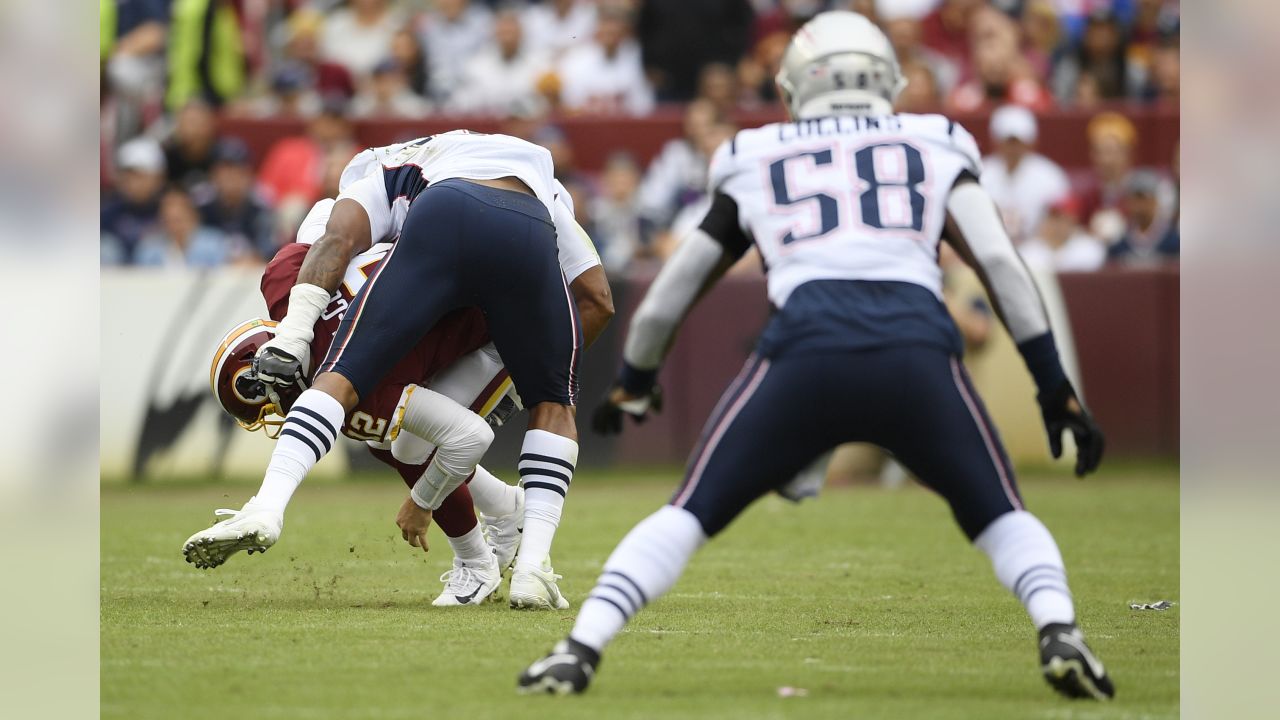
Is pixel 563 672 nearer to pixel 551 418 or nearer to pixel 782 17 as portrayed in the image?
pixel 551 418

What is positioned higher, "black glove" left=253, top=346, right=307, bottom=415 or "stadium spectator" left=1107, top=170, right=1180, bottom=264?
"stadium spectator" left=1107, top=170, right=1180, bottom=264

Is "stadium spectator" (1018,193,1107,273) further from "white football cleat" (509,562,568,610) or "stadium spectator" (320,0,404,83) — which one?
"white football cleat" (509,562,568,610)

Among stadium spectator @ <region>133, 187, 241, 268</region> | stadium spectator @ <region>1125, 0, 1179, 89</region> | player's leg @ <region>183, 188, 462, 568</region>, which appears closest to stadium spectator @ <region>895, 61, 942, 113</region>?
stadium spectator @ <region>1125, 0, 1179, 89</region>

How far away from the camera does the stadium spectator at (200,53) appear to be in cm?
1457

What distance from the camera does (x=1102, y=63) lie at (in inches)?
581

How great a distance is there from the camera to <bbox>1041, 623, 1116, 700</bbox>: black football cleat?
436cm

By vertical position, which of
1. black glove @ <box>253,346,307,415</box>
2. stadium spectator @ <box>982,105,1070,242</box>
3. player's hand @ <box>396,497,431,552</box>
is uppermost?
stadium spectator @ <box>982,105,1070,242</box>

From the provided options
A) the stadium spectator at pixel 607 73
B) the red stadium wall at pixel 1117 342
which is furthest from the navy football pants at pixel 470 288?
the stadium spectator at pixel 607 73

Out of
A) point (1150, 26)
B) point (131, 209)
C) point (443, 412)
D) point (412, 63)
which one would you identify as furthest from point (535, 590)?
point (1150, 26)

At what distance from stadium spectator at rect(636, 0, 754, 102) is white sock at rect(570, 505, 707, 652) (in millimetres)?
10542

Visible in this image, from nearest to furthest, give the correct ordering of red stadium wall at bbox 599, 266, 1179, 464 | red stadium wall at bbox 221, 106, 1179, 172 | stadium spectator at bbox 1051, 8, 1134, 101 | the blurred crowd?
red stadium wall at bbox 599, 266, 1179, 464 < the blurred crowd < red stadium wall at bbox 221, 106, 1179, 172 < stadium spectator at bbox 1051, 8, 1134, 101

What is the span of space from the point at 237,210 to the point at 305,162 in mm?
753

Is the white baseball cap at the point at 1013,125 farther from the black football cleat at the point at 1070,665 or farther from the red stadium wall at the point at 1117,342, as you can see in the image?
the black football cleat at the point at 1070,665

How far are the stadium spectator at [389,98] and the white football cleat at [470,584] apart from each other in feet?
26.7
